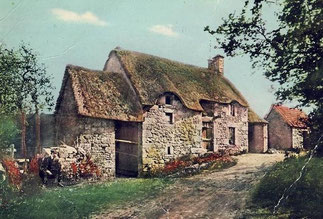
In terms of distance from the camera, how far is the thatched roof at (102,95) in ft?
53.7

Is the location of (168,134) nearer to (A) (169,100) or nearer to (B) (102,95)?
(A) (169,100)

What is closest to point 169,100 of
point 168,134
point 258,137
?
point 168,134

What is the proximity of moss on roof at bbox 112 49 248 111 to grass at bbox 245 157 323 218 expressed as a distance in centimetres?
879

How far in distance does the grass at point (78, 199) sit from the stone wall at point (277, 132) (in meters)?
13.2

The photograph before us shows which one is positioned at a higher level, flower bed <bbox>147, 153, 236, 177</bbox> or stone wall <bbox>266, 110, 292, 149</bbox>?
stone wall <bbox>266, 110, 292, 149</bbox>

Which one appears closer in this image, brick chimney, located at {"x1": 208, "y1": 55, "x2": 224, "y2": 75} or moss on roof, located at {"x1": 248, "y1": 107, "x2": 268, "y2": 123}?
moss on roof, located at {"x1": 248, "y1": 107, "x2": 268, "y2": 123}

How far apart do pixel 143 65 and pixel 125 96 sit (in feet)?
9.25

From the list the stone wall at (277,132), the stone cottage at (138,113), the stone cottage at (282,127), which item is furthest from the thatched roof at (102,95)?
the stone wall at (277,132)

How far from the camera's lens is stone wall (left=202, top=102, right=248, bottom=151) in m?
21.7

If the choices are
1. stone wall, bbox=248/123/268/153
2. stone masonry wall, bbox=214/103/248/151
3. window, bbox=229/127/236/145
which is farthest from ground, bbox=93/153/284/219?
stone wall, bbox=248/123/268/153

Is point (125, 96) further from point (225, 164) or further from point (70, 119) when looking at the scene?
point (225, 164)

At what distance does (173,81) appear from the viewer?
20.5 m

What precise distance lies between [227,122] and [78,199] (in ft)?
44.6

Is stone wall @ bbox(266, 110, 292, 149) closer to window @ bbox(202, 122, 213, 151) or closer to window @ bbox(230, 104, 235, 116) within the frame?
window @ bbox(230, 104, 235, 116)
